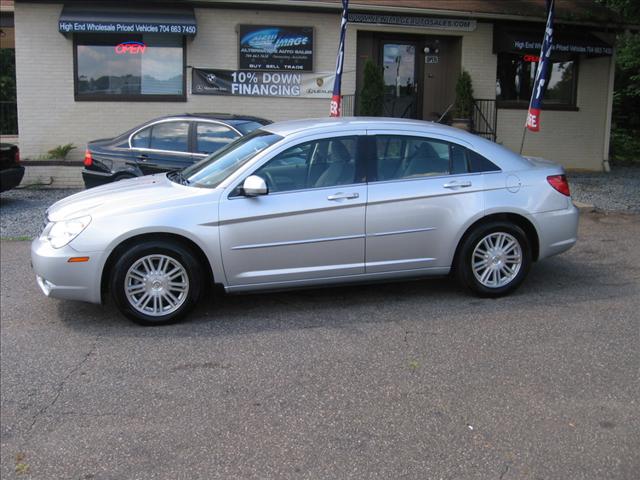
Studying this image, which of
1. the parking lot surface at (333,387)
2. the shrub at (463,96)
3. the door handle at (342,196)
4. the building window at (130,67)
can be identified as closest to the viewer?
the parking lot surface at (333,387)

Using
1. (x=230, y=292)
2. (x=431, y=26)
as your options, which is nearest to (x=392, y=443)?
(x=230, y=292)

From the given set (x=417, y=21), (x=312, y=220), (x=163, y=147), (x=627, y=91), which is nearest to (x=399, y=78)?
(x=417, y=21)

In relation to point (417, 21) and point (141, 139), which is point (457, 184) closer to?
point (141, 139)

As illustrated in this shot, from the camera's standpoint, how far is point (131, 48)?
47.3 feet

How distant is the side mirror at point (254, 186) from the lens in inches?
219

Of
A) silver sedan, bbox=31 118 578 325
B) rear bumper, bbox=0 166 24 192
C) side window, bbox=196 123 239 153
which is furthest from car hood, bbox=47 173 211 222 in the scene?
rear bumper, bbox=0 166 24 192

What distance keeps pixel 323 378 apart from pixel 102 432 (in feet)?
4.64

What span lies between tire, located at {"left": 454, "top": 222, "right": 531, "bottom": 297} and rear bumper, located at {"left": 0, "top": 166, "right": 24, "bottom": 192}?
26.7 feet

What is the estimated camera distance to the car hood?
5609mm

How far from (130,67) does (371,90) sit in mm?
5089

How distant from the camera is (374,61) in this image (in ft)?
50.6

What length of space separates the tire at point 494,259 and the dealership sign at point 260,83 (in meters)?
9.42

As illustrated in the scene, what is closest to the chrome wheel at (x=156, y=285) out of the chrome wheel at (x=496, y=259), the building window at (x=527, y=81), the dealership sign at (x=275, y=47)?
the chrome wheel at (x=496, y=259)

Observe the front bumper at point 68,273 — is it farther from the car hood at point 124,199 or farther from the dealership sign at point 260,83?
the dealership sign at point 260,83
